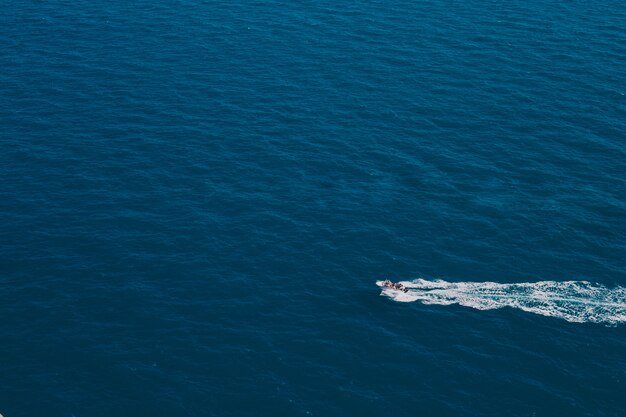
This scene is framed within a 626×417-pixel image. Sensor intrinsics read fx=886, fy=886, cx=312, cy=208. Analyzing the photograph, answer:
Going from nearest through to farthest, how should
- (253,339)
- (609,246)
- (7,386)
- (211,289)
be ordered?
(7,386) → (253,339) → (211,289) → (609,246)

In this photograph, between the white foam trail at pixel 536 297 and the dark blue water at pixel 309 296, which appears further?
the white foam trail at pixel 536 297

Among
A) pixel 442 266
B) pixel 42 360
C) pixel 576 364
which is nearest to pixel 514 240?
pixel 442 266

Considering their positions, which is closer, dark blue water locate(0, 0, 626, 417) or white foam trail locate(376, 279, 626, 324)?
dark blue water locate(0, 0, 626, 417)

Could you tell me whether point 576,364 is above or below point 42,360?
above

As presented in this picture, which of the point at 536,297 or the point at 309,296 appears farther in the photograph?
the point at 309,296

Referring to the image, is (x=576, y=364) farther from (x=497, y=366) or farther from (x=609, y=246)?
(x=609, y=246)

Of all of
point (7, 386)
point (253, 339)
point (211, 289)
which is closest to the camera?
point (7, 386)

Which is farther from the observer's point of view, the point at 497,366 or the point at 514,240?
the point at 514,240
